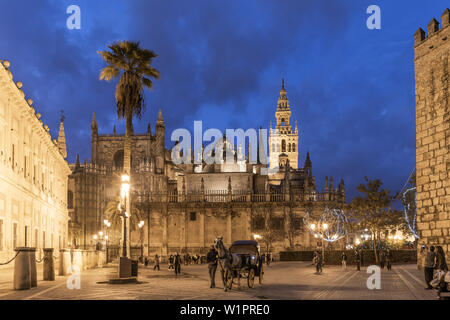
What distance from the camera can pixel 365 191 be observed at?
4366cm

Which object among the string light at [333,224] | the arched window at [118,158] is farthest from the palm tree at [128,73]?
the arched window at [118,158]

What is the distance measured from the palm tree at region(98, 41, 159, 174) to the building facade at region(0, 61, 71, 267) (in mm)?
5264

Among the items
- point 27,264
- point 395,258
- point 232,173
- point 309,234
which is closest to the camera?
point 27,264

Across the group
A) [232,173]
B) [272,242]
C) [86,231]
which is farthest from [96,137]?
[272,242]

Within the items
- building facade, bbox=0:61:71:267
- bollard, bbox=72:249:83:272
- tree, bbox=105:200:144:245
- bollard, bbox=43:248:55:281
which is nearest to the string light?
tree, bbox=105:200:144:245

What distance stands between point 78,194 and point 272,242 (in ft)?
110

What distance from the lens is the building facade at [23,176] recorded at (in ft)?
88.4

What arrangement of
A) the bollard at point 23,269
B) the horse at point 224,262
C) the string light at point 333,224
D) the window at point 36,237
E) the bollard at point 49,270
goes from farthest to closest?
the string light at point 333,224 → the window at point 36,237 → the bollard at point 49,270 → the horse at point 224,262 → the bollard at point 23,269

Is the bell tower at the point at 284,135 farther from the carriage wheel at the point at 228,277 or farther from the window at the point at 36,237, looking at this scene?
the carriage wheel at the point at 228,277

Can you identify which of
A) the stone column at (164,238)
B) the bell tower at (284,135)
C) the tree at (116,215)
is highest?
the bell tower at (284,135)

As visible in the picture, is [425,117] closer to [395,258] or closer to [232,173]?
[395,258]

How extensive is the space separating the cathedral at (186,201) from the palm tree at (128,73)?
1928cm

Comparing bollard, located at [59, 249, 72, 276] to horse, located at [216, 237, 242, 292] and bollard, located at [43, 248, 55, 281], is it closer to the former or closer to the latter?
bollard, located at [43, 248, 55, 281]

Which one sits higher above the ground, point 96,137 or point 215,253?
point 96,137
